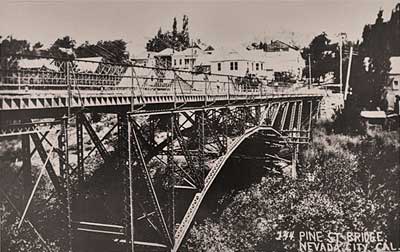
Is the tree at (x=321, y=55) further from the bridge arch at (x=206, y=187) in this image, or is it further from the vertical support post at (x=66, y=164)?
the vertical support post at (x=66, y=164)

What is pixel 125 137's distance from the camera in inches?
201

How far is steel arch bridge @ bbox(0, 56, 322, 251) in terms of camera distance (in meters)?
4.23

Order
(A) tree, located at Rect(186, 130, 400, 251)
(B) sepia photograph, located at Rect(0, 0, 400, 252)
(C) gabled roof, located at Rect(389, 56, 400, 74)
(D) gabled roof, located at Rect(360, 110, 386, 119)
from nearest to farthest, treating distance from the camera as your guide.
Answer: (B) sepia photograph, located at Rect(0, 0, 400, 252) < (C) gabled roof, located at Rect(389, 56, 400, 74) < (A) tree, located at Rect(186, 130, 400, 251) < (D) gabled roof, located at Rect(360, 110, 386, 119)

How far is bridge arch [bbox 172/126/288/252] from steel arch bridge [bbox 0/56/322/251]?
0.02 m

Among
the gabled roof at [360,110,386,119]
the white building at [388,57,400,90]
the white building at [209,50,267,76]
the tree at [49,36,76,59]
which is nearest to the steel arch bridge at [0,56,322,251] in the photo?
the tree at [49,36,76,59]

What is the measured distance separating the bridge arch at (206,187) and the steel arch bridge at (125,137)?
17 mm

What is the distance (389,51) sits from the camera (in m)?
4.80

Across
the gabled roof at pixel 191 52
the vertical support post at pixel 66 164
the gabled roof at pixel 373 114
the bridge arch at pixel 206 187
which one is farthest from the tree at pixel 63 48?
the gabled roof at pixel 373 114

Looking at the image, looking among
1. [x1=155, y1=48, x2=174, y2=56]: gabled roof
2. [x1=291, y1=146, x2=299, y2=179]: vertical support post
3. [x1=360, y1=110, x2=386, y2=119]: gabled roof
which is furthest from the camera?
[x1=291, y1=146, x2=299, y2=179]: vertical support post

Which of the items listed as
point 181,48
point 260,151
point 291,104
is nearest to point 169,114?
point 181,48

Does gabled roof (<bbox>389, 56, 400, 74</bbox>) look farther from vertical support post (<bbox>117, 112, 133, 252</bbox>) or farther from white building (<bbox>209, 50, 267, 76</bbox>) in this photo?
vertical support post (<bbox>117, 112, 133, 252</bbox>)

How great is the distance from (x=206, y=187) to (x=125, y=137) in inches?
94.1

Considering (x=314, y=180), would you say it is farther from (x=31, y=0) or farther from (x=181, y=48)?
(x=31, y=0)

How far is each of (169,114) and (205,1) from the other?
1656mm
